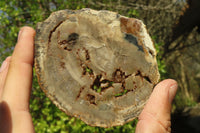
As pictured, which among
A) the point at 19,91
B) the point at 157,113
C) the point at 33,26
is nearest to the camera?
the point at 157,113

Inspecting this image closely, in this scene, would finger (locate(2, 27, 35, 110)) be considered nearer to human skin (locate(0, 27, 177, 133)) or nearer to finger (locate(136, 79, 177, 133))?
human skin (locate(0, 27, 177, 133))

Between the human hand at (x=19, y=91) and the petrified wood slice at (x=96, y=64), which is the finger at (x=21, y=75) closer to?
the human hand at (x=19, y=91)

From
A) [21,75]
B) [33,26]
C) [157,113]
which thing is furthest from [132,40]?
[33,26]

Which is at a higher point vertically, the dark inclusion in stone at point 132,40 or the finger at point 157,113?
the dark inclusion in stone at point 132,40

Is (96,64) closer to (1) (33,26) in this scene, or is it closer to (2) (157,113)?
(2) (157,113)

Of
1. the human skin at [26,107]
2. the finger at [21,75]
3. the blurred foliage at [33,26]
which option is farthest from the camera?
the blurred foliage at [33,26]

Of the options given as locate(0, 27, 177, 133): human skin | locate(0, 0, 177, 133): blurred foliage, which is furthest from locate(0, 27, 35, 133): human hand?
locate(0, 0, 177, 133): blurred foliage

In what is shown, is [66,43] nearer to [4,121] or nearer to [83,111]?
[83,111]

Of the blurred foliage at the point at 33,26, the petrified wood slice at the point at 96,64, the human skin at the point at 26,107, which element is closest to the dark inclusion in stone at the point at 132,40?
the petrified wood slice at the point at 96,64
